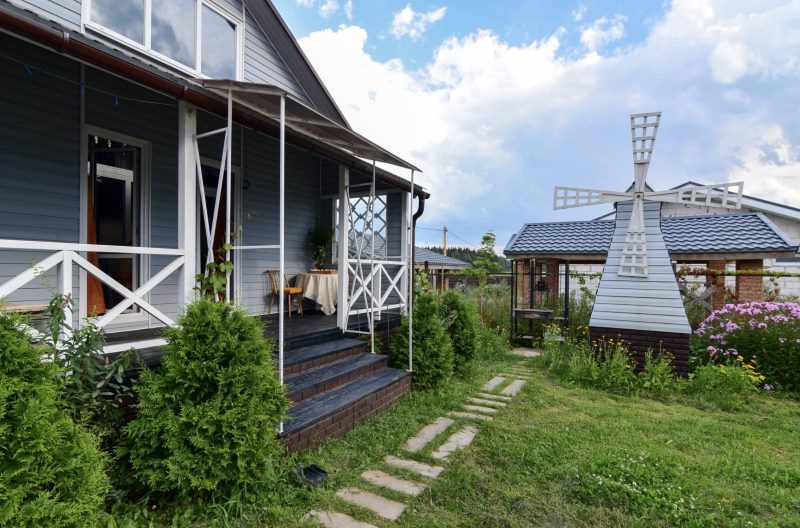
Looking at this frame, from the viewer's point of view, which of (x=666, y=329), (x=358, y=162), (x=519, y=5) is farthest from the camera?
(x=519, y=5)

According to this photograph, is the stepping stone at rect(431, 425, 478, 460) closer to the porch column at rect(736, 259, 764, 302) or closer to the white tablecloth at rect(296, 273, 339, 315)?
the white tablecloth at rect(296, 273, 339, 315)

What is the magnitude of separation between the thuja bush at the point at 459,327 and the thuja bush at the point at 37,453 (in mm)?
4488

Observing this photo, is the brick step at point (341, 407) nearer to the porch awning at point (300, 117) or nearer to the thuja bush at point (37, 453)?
the thuja bush at point (37, 453)

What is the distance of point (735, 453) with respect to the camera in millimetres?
3406

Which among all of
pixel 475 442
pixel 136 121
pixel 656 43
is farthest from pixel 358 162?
pixel 656 43

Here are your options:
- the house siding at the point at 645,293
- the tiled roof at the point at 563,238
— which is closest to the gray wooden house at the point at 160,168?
the house siding at the point at 645,293

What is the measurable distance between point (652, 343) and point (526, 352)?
2.45m

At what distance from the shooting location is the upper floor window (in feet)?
14.6

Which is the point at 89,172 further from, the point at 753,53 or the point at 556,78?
the point at 753,53

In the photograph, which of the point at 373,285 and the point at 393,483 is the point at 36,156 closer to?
the point at 373,285

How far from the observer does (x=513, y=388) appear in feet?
17.5

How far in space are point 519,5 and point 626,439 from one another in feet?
23.4

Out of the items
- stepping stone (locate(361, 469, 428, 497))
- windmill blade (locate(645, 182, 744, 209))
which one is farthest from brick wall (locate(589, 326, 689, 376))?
stepping stone (locate(361, 469, 428, 497))

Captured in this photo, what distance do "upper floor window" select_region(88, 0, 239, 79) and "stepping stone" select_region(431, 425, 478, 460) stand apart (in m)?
5.44
